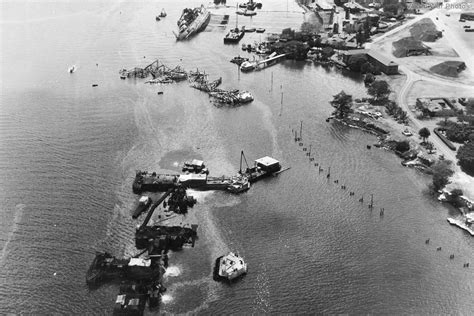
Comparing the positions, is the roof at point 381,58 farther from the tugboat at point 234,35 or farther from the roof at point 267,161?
the roof at point 267,161

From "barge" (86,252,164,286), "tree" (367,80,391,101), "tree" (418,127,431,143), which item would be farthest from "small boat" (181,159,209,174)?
"tree" (367,80,391,101)

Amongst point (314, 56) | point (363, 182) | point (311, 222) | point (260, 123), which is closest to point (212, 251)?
point (311, 222)

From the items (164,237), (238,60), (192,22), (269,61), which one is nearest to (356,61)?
(269,61)

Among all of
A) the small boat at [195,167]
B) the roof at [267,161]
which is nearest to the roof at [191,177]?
the small boat at [195,167]

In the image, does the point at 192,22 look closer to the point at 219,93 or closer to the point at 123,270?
the point at 219,93

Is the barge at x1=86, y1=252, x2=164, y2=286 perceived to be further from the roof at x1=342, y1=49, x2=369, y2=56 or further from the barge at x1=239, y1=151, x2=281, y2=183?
the roof at x1=342, y1=49, x2=369, y2=56

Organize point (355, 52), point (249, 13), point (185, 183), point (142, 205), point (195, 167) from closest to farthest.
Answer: point (142, 205) → point (185, 183) → point (195, 167) → point (355, 52) → point (249, 13)
